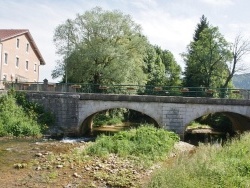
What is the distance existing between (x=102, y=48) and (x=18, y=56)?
37.0 ft

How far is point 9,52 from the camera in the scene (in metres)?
38.8

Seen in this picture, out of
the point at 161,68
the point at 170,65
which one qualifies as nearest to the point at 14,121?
the point at 161,68

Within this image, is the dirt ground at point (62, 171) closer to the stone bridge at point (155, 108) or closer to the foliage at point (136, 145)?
the foliage at point (136, 145)

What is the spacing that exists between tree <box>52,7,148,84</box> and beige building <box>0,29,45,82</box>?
17.1 feet

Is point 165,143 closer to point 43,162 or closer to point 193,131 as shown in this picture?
point 43,162

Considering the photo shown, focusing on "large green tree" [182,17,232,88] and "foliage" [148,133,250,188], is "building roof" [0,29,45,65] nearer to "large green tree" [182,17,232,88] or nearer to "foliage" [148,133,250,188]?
"large green tree" [182,17,232,88]

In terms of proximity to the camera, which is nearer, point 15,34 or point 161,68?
point 15,34

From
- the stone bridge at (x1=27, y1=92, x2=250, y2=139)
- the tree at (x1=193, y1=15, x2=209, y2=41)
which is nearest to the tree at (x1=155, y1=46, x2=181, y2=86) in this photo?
the tree at (x1=193, y1=15, x2=209, y2=41)

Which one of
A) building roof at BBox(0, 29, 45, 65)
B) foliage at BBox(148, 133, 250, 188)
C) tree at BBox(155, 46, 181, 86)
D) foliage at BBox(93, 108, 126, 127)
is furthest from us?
tree at BBox(155, 46, 181, 86)

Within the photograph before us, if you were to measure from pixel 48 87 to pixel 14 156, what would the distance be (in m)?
12.4

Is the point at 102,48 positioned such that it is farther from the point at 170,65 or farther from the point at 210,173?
the point at 170,65

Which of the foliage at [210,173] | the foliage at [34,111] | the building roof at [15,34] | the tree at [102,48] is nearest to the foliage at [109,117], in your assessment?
the tree at [102,48]

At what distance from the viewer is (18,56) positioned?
135 feet

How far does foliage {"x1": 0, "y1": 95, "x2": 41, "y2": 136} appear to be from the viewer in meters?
23.4
